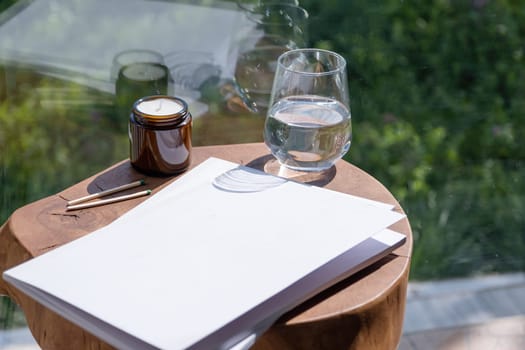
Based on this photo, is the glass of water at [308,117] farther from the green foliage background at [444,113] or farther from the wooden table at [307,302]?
the green foliage background at [444,113]

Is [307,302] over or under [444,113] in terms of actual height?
over

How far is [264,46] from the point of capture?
1.48 m

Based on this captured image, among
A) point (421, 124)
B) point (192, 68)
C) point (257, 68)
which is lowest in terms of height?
point (421, 124)

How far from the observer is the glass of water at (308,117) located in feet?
3.22

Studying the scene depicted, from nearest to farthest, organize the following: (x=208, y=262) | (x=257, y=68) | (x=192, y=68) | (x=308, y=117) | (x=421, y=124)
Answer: (x=208, y=262), (x=308, y=117), (x=257, y=68), (x=192, y=68), (x=421, y=124)

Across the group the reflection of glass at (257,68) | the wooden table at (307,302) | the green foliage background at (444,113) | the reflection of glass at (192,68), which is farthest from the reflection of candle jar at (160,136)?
the green foliage background at (444,113)

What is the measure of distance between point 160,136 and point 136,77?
2.16ft

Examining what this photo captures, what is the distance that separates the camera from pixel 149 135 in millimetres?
1003

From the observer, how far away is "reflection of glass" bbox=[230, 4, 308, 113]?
137cm

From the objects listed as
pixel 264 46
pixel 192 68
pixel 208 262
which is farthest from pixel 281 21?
pixel 208 262

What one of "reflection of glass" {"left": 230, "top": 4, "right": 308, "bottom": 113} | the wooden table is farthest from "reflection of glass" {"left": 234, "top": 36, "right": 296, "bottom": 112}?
the wooden table

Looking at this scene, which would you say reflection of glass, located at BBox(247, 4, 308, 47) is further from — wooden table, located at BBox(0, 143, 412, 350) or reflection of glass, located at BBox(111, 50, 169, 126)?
wooden table, located at BBox(0, 143, 412, 350)

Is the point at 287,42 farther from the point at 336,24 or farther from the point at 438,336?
the point at 438,336

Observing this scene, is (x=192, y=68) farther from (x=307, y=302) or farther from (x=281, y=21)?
(x=307, y=302)
